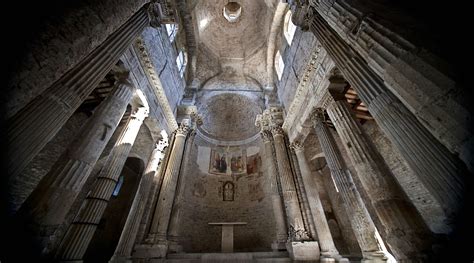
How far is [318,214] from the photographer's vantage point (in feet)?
20.6

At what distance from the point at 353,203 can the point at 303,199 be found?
2136 millimetres

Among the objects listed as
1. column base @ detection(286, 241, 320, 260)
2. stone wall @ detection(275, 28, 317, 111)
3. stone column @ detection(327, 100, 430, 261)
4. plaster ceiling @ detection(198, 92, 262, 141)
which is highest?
plaster ceiling @ detection(198, 92, 262, 141)

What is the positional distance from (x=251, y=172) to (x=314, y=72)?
7099mm

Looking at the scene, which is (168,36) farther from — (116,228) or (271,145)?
(116,228)

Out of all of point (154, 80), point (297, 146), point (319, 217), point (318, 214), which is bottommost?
point (319, 217)

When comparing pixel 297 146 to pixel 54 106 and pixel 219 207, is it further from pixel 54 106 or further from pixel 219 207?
pixel 54 106

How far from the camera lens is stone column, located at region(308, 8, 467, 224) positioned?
1.99m

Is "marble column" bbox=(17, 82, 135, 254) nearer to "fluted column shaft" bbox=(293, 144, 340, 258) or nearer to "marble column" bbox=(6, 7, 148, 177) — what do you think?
"marble column" bbox=(6, 7, 148, 177)

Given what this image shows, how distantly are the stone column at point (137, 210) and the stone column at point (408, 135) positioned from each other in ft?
24.6

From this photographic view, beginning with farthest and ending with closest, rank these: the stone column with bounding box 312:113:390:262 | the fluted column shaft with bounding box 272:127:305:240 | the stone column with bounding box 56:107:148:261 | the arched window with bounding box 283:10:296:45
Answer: the arched window with bounding box 283:10:296:45 < the fluted column shaft with bounding box 272:127:305:240 < the stone column with bounding box 312:113:390:262 < the stone column with bounding box 56:107:148:261

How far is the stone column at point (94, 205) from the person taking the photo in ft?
12.2

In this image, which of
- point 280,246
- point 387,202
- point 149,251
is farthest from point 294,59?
point 149,251

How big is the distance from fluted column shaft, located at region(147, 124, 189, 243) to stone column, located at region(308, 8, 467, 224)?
723 cm

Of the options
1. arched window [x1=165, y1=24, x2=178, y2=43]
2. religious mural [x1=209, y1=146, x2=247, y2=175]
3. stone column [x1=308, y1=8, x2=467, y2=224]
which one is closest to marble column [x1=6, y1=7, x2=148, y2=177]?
arched window [x1=165, y1=24, x2=178, y2=43]
